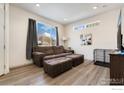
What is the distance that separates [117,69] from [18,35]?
3973mm

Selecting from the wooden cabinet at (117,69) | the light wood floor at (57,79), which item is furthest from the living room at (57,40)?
the wooden cabinet at (117,69)

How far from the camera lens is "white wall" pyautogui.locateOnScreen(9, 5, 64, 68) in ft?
12.7

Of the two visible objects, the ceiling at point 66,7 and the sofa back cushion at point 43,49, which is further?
the sofa back cushion at point 43,49

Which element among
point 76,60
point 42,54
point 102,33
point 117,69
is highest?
point 102,33

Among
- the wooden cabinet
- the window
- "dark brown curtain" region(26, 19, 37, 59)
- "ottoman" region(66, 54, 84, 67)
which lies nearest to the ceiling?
"dark brown curtain" region(26, 19, 37, 59)

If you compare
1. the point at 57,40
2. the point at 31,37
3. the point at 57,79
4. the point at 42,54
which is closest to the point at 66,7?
the point at 31,37

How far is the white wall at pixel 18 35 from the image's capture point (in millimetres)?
3871

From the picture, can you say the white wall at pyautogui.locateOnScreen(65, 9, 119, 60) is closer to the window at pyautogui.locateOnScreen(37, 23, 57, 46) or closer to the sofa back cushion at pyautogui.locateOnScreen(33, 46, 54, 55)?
the window at pyautogui.locateOnScreen(37, 23, 57, 46)

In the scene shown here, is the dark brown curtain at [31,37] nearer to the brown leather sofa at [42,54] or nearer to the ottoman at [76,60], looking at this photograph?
the brown leather sofa at [42,54]

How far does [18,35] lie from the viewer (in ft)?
13.5

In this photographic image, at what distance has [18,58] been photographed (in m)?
4.14

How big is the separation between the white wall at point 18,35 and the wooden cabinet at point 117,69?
3732mm

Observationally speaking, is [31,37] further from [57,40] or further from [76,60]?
[76,60]

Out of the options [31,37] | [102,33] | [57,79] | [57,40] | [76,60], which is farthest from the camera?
[57,40]
